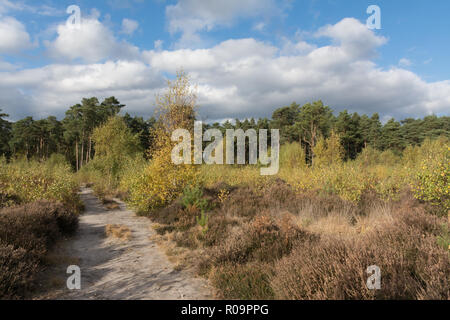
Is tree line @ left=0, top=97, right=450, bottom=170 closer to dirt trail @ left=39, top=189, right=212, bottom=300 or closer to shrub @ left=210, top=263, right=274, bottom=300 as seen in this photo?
dirt trail @ left=39, top=189, right=212, bottom=300

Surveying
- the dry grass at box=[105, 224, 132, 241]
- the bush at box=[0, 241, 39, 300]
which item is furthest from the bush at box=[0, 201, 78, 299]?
the dry grass at box=[105, 224, 132, 241]

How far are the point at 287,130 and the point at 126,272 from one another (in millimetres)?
44435

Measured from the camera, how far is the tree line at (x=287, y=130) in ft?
137

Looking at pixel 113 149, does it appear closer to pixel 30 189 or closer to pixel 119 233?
pixel 30 189

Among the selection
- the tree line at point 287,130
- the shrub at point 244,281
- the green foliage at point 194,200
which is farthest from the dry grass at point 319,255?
the tree line at point 287,130

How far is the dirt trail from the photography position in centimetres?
425

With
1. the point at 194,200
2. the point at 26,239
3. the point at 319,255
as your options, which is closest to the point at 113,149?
the point at 194,200

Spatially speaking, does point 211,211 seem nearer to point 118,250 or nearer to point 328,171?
point 118,250

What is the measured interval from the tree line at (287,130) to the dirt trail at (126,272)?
34.0 metres

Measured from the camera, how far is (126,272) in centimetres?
517

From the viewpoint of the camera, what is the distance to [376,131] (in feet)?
150

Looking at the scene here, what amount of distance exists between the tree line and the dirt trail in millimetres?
34047
